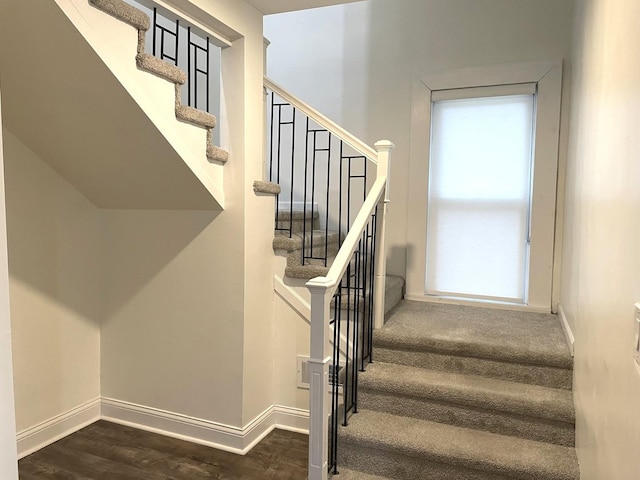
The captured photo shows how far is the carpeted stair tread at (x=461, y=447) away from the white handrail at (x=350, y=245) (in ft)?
2.56

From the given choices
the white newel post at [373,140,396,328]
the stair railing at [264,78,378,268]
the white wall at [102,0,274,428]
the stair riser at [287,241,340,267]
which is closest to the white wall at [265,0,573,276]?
the stair railing at [264,78,378,268]

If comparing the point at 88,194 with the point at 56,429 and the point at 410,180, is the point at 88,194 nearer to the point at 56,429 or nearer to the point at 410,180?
the point at 56,429

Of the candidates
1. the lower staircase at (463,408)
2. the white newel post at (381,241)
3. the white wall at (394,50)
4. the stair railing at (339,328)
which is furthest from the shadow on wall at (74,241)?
the white wall at (394,50)

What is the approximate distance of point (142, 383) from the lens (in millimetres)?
3146

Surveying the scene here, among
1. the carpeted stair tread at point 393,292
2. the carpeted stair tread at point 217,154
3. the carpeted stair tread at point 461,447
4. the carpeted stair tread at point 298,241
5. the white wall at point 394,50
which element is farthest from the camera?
the white wall at point 394,50

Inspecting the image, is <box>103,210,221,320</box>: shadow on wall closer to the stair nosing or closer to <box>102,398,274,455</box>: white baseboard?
<box>102,398,274,455</box>: white baseboard

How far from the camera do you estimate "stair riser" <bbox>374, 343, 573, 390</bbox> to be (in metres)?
2.54

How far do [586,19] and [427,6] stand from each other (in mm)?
→ 1476

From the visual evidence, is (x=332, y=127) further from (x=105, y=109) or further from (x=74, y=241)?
(x=74, y=241)

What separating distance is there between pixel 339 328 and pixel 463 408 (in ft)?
2.51

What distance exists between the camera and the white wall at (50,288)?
2.73 metres

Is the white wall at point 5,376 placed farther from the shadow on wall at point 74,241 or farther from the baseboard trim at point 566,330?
the baseboard trim at point 566,330

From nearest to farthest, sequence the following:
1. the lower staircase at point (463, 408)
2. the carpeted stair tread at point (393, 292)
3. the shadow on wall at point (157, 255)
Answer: the lower staircase at point (463, 408), the shadow on wall at point (157, 255), the carpeted stair tread at point (393, 292)

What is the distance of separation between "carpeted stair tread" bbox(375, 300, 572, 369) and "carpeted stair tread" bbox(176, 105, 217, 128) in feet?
5.15
